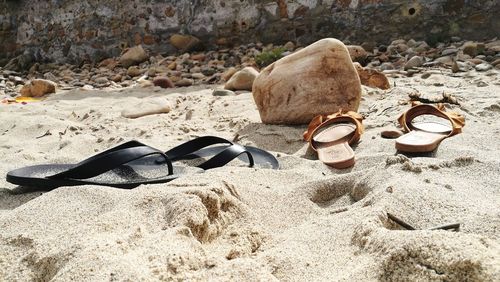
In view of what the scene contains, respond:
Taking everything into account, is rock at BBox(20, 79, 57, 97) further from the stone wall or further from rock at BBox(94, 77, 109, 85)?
the stone wall

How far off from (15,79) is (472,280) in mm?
6567

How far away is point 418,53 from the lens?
5055 mm

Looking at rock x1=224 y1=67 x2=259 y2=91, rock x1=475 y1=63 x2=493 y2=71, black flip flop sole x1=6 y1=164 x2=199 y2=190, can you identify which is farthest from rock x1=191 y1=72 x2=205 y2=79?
black flip flop sole x1=6 y1=164 x2=199 y2=190

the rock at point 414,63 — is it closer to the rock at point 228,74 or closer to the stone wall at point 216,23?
the stone wall at point 216,23

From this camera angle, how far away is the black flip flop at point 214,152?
1.95 meters

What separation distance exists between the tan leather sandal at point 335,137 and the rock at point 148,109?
1.39m

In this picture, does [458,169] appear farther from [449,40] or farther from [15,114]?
[449,40]

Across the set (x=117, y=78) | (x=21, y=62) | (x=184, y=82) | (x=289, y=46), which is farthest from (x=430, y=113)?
(x=21, y=62)

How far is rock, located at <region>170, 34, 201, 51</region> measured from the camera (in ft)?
21.7

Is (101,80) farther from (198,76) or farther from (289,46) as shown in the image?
(289,46)

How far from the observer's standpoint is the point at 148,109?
Answer: 3629 millimetres

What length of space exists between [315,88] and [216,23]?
391 cm

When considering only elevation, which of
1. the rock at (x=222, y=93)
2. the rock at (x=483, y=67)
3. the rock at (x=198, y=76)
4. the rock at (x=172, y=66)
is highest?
the rock at (x=483, y=67)

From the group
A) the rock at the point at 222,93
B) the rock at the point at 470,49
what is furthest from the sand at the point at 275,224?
the rock at the point at 470,49
